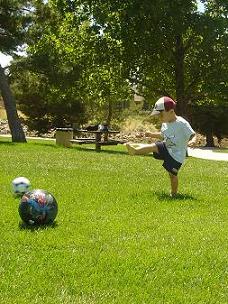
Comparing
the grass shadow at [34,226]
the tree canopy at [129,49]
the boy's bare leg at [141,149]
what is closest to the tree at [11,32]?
the tree canopy at [129,49]

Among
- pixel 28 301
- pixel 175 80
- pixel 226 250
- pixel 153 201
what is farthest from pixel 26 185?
pixel 175 80

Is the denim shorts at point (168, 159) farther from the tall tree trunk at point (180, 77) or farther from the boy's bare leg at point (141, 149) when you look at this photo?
the tall tree trunk at point (180, 77)

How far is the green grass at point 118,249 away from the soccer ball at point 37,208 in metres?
0.15

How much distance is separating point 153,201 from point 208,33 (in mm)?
17936

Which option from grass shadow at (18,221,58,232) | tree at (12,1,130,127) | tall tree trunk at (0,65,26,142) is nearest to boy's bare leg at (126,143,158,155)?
grass shadow at (18,221,58,232)

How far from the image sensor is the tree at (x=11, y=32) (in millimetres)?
25375

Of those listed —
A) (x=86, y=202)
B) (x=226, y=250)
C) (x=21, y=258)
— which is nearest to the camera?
(x=21, y=258)

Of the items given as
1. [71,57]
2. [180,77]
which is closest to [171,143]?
[180,77]

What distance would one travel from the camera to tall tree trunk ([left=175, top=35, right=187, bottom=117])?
28.2 metres

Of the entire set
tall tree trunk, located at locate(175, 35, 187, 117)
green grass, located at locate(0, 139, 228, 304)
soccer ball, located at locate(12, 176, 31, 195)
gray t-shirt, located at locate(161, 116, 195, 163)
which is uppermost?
tall tree trunk, located at locate(175, 35, 187, 117)

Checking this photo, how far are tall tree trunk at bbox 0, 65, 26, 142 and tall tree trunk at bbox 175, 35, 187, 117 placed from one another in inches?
337

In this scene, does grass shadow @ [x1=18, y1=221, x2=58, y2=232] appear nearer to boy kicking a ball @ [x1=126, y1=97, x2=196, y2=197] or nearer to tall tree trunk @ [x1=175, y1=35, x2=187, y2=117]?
boy kicking a ball @ [x1=126, y1=97, x2=196, y2=197]

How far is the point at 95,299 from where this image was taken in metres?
4.55

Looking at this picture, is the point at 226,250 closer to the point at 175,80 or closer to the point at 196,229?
the point at 196,229
